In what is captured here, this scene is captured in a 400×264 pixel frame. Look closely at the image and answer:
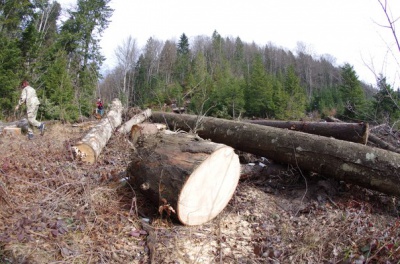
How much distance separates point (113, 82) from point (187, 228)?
1123 centimetres

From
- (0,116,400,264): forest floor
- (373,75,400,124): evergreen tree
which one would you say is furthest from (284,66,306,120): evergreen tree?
(0,116,400,264): forest floor

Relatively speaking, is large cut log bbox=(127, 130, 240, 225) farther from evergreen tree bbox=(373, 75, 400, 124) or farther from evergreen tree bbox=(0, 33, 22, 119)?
evergreen tree bbox=(0, 33, 22, 119)

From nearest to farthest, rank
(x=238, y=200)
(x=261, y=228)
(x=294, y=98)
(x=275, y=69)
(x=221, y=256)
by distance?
(x=221, y=256) < (x=261, y=228) < (x=238, y=200) < (x=294, y=98) < (x=275, y=69)

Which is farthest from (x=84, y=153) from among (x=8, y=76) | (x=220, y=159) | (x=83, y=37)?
(x=83, y=37)

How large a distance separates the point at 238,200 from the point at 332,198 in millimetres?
1326

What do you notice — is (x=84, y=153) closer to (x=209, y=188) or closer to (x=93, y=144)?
(x=93, y=144)

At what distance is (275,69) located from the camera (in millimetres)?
57719

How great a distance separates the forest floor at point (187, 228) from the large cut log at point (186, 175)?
206 millimetres

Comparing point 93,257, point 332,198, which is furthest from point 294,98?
point 93,257

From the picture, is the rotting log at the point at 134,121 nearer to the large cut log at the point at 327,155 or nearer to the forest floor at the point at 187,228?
the forest floor at the point at 187,228

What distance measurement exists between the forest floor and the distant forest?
4.70 feet

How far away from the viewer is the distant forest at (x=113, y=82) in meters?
10.5

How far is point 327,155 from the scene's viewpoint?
389 cm

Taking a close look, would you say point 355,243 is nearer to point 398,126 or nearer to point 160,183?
point 160,183
